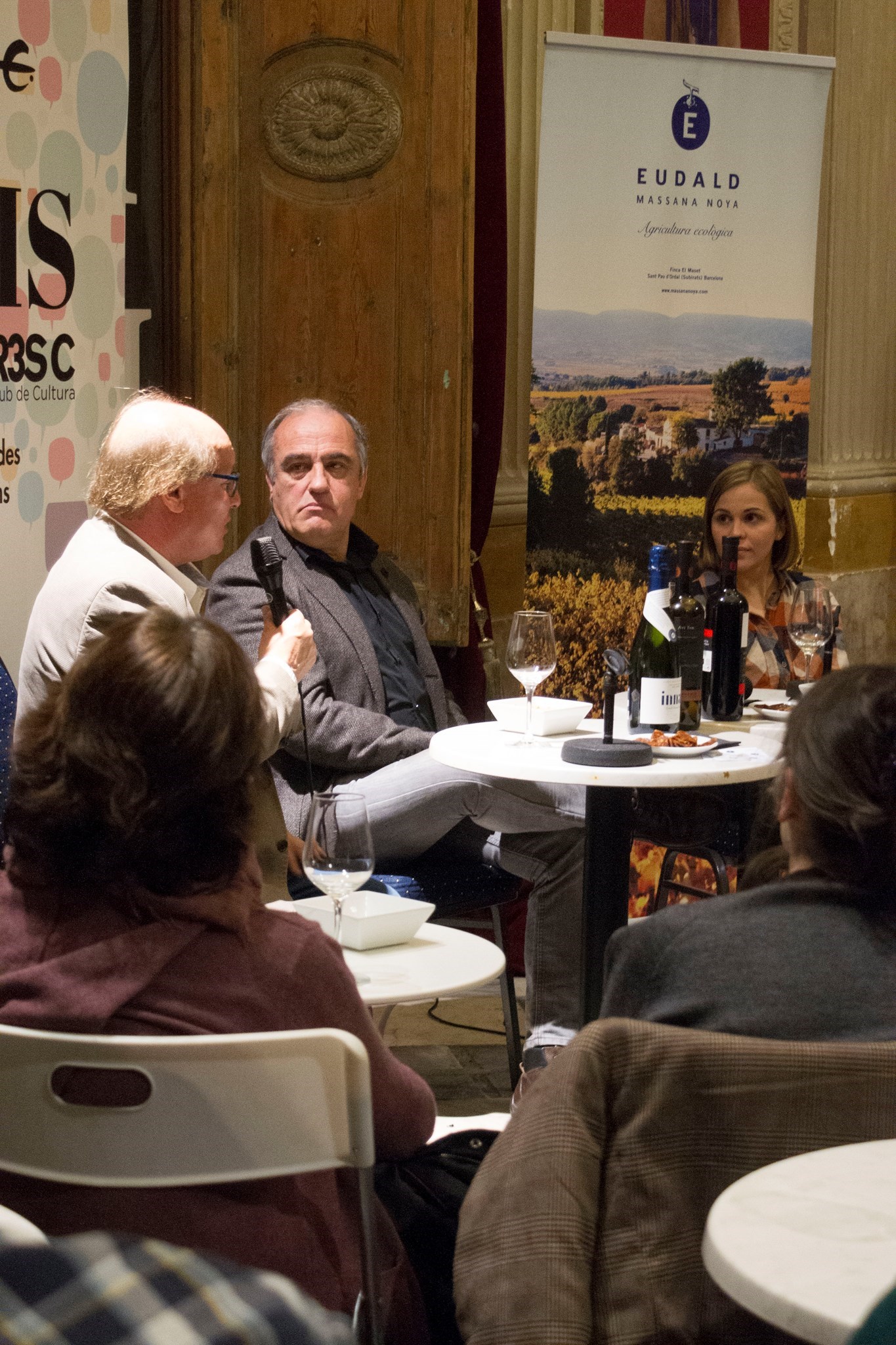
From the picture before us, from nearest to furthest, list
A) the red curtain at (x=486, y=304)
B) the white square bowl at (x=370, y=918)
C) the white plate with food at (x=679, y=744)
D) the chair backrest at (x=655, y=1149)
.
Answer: the chair backrest at (x=655, y=1149) → the white square bowl at (x=370, y=918) → the white plate with food at (x=679, y=744) → the red curtain at (x=486, y=304)

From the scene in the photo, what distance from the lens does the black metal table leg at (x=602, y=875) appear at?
8.75 feet

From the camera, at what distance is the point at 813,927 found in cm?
133

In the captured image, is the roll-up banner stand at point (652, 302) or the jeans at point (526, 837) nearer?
the jeans at point (526, 837)

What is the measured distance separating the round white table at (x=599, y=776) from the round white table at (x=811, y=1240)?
126 centimetres

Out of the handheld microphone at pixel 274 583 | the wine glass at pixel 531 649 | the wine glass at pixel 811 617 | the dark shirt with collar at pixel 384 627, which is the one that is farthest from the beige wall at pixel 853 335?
the wine glass at pixel 531 649

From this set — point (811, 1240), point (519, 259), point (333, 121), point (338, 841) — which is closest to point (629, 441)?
point (519, 259)

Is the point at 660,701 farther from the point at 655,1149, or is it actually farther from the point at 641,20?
the point at 641,20

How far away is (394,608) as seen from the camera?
3.54 metres

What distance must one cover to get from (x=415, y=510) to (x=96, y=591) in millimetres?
1609

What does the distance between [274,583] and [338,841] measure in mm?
1339

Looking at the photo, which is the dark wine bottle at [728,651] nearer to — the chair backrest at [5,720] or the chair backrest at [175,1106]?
the chair backrest at [5,720]

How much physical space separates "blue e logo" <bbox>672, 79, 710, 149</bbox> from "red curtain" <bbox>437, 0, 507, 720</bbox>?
0.57 meters

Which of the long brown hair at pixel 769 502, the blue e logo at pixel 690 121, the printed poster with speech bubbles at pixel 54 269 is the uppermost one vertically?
the blue e logo at pixel 690 121

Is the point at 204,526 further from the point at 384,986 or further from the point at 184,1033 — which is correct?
the point at 184,1033
